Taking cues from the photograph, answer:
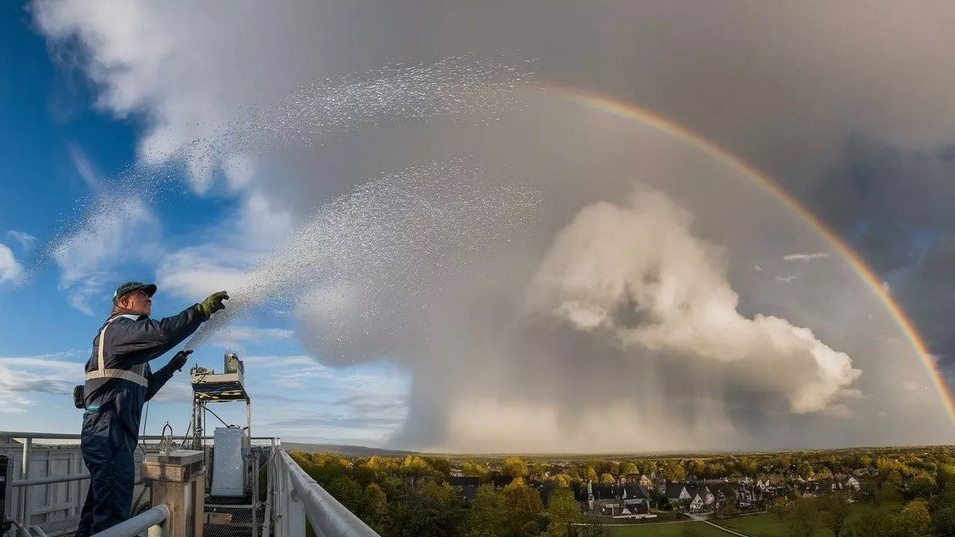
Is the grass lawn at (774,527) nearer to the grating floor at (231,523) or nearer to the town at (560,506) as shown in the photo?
the town at (560,506)

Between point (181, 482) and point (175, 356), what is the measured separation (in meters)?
5.04

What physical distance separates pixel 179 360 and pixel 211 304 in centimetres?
209

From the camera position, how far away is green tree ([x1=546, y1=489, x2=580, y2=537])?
433ft

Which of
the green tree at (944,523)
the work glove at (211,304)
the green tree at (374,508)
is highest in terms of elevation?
the work glove at (211,304)

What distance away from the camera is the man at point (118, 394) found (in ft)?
17.5

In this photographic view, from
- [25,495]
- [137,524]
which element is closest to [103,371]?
[25,495]

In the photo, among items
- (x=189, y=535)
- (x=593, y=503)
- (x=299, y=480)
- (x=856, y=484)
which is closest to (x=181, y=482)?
(x=189, y=535)

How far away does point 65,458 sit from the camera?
36.0 ft

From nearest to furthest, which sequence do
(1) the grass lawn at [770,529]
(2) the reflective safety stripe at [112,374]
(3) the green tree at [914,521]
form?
(2) the reflective safety stripe at [112,374] < (3) the green tree at [914,521] < (1) the grass lawn at [770,529]

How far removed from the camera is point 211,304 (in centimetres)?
577

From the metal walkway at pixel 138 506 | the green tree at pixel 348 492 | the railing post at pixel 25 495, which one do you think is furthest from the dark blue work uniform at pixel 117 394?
the green tree at pixel 348 492

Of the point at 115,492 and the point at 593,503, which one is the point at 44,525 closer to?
the point at 115,492

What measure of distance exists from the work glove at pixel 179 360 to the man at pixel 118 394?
4.69ft

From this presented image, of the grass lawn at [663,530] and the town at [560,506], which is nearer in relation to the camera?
the town at [560,506]
